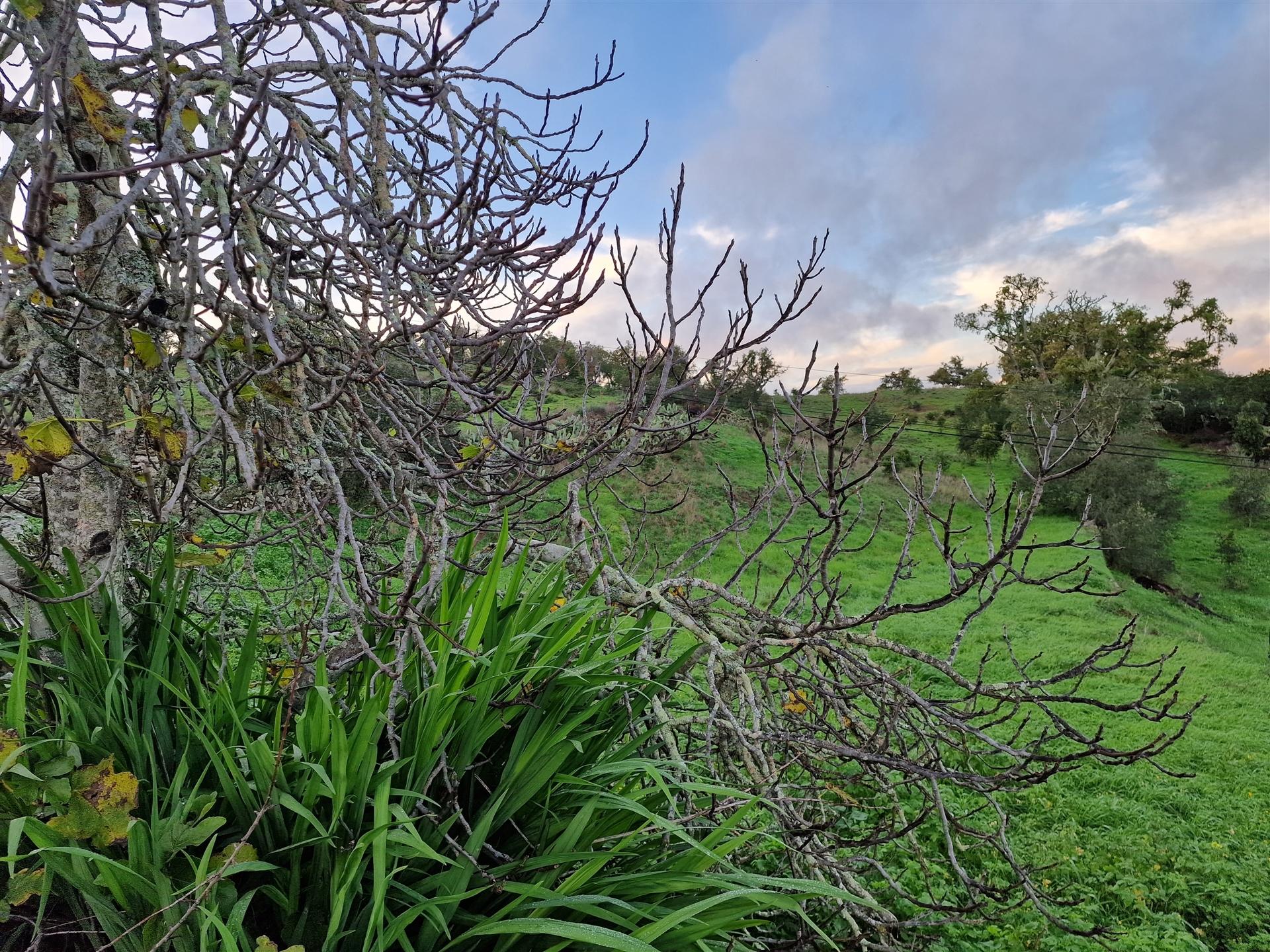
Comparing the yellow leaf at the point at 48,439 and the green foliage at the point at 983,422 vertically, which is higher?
the green foliage at the point at 983,422

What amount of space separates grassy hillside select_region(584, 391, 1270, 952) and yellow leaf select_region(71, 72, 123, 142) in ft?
7.60

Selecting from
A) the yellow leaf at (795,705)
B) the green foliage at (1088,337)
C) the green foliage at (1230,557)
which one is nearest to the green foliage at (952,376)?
the green foliage at (1088,337)

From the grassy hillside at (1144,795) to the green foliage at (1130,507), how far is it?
2.63 m

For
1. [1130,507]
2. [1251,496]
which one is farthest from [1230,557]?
[1251,496]

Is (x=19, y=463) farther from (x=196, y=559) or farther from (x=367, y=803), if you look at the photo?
(x=367, y=803)

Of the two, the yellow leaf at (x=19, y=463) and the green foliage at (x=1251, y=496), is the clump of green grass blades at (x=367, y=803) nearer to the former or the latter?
the yellow leaf at (x=19, y=463)

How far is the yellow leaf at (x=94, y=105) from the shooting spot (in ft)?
4.89

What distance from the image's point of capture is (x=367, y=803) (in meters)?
1.67

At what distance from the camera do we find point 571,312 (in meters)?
1.53

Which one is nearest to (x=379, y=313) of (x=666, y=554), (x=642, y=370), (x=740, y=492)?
(x=642, y=370)

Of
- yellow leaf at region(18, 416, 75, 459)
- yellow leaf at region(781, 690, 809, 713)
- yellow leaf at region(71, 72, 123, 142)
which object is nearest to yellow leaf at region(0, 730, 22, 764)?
yellow leaf at region(18, 416, 75, 459)

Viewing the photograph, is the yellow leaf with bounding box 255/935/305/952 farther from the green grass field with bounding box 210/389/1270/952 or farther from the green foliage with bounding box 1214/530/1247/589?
the green foliage with bounding box 1214/530/1247/589

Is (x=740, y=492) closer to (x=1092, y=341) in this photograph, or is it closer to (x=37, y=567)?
(x=37, y=567)

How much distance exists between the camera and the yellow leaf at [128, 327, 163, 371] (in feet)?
5.51
